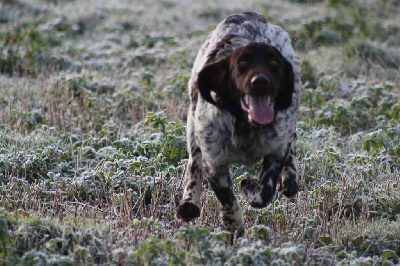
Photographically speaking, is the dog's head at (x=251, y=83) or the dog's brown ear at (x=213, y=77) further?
the dog's brown ear at (x=213, y=77)

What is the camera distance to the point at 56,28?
37.1ft

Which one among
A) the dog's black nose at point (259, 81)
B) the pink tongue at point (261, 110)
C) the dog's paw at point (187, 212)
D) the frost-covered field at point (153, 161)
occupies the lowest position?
the frost-covered field at point (153, 161)

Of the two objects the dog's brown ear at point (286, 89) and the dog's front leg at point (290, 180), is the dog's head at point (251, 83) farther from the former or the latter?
the dog's front leg at point (290, 180)

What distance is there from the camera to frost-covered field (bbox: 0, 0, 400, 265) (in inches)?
132

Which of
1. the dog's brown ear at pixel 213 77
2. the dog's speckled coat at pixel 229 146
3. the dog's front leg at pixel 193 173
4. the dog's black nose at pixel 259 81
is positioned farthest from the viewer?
the dog's front leg at pixel 193 173

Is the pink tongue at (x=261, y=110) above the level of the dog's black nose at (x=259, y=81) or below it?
below

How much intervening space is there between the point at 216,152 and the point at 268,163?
340 millimetres

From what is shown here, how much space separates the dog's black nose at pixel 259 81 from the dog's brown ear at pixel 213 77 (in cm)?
27

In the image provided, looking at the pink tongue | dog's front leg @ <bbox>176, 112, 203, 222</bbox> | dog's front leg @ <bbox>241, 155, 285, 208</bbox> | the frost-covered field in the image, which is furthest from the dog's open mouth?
dog's front leg @ <bbox>176, 112, 203, 222</bbox>

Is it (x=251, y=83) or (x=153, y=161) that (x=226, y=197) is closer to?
(x=251, y=83)

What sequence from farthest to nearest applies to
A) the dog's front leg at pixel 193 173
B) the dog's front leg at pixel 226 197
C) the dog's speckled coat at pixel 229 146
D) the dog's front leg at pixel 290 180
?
the dog's front leg at pixel 290 180, the dog's front leg at pixel 193 173, the dog's front leg at pixel 226 197, the dog's speckled coat at pixel 229 146

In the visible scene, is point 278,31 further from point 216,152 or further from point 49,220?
point 49,220

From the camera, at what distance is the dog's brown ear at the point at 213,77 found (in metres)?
3.32

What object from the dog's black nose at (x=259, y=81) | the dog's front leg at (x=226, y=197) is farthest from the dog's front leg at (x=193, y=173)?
the dog's black nose at (x=259, y=81)
